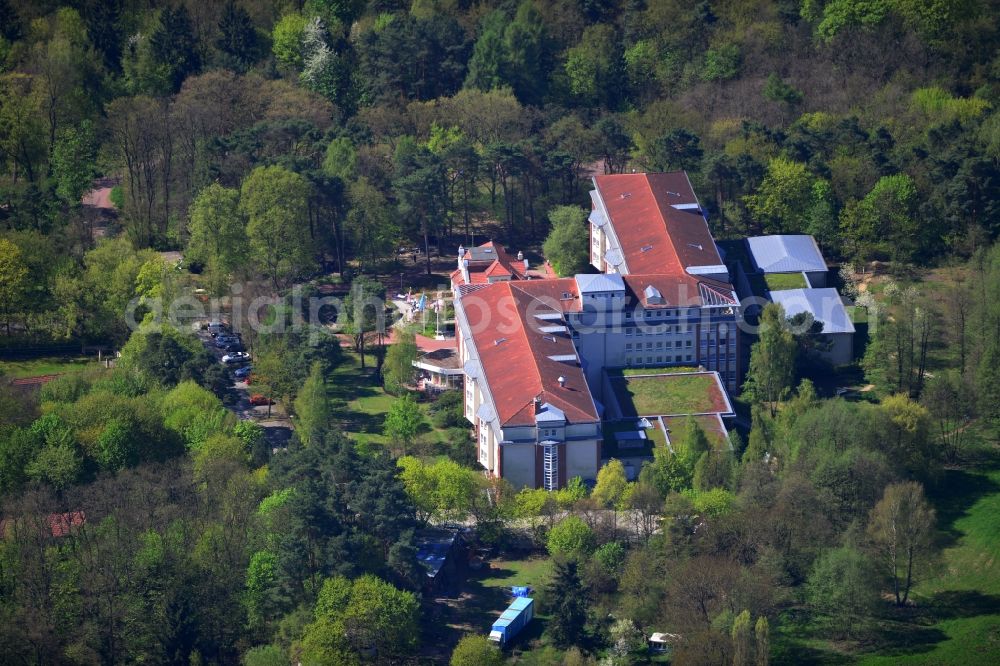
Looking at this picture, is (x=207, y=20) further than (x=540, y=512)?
Yes

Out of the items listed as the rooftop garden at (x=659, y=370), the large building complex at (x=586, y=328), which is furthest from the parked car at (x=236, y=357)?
the rooftop garden at (x=659, y=370)

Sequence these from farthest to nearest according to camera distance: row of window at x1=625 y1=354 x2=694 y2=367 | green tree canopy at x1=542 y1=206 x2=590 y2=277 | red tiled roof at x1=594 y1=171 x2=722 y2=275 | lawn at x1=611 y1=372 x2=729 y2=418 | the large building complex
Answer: green tree canopy at x1=542 y1=206 x2=590 y2=277 → red tiled roof at x1=594 y1=171 x2=722 y2=275 → row of window at x1=625 y1=354 x2=694 y2=367 → lawn at x1=611 y1=372 x2=729 y2=418 → the large building complex

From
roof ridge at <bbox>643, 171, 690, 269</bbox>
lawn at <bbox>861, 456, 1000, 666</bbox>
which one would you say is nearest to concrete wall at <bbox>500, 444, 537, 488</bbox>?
roof ridge at <bbox>643, 171, 690, 269</bbox>

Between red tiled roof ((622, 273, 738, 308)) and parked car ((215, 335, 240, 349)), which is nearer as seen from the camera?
red tiled roof ((622, 273, 738, 308))

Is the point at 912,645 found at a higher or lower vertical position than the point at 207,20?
lower

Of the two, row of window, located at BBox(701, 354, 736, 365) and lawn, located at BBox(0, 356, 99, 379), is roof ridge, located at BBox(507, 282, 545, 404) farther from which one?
lawn, located at BBox(0, 356, 99, 379)

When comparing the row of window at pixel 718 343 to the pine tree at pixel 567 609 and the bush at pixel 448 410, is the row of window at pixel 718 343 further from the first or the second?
the pine tree at pixel 567 609

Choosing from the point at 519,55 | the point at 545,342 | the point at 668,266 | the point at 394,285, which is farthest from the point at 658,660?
the point at 519,55

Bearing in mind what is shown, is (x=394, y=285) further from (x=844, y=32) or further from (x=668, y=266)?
(x=844, y=32)
